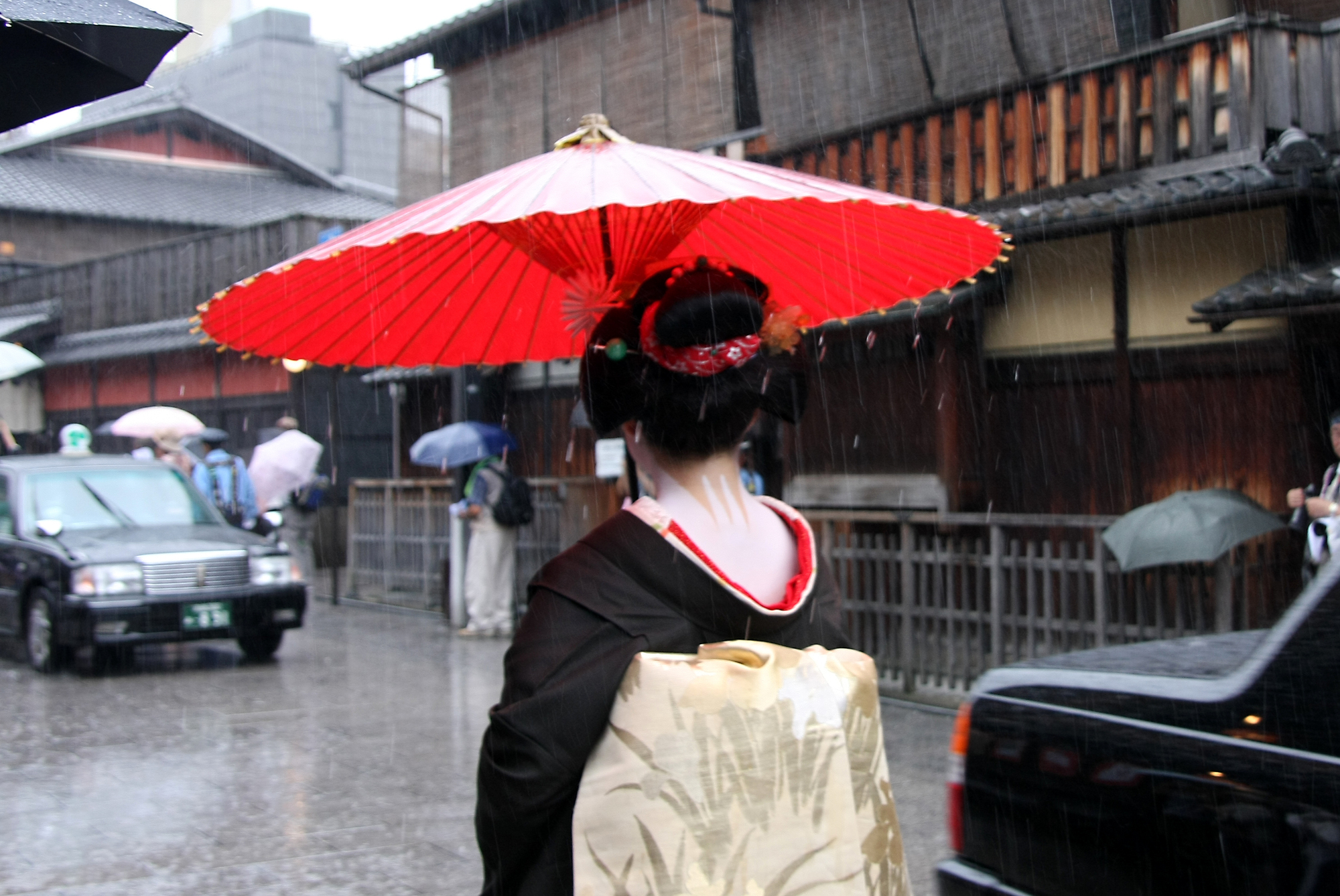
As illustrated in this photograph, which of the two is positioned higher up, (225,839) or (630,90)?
(630,90)

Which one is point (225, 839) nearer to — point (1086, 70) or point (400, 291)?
point (400, 291)

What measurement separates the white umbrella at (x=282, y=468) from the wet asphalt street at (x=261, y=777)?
4.07 meters

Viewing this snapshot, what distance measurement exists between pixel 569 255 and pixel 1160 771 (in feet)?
5.98

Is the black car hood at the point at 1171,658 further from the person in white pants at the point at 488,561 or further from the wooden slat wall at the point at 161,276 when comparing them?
the wooden slat wall at the point at 161,276

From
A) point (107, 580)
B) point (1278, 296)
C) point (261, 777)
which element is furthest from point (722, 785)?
point (107, 580)

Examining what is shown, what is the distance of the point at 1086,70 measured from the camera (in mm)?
8484

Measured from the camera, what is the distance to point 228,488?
12.0 meters

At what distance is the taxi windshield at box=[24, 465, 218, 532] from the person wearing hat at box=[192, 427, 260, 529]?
1.22 meters

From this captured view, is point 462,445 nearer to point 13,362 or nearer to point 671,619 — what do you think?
point 13,362

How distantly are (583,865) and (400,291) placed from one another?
179cm

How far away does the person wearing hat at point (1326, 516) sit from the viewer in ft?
20.0

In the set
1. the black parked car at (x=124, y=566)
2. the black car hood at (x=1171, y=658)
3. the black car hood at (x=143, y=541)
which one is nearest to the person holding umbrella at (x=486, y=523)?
the black parked car at (x=124, y=566)

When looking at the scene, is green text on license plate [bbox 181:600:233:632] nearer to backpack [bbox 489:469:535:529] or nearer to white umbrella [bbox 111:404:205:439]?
backpack [bbox 489:469:535:529]

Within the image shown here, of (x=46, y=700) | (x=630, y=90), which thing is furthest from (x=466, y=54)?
(x=46, y=700)
